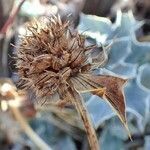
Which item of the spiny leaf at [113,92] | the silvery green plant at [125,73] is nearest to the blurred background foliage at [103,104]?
the silvery green plant at [125,73]

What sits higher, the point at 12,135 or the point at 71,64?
the point at 71,64

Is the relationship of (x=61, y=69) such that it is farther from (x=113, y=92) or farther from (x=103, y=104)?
(x=103, y=104)

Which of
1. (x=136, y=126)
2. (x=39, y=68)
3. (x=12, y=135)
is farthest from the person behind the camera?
(x=12, y=135)

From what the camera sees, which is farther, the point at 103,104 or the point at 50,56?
the point at 103,104

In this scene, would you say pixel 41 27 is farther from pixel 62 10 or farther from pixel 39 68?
pixel 62 10

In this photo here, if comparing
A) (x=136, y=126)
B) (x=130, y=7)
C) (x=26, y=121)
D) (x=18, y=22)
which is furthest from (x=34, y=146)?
(x=130, y=7)

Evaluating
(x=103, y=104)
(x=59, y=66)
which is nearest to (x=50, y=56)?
(x=59, y=66)

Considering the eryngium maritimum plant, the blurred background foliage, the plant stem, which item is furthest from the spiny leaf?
the plant stem
